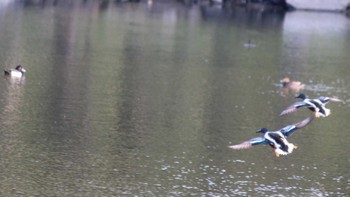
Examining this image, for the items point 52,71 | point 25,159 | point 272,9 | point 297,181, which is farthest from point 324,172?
point 272,9

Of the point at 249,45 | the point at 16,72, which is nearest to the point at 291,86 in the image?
the point at 16,72

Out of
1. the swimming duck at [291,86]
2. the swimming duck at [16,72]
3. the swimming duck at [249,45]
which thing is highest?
the swimming duck at [16,72]

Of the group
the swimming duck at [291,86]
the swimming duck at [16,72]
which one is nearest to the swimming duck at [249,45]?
the swimming duck at [291,86]

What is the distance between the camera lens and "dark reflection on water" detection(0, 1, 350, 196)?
2131cm

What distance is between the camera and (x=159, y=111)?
2869 cm

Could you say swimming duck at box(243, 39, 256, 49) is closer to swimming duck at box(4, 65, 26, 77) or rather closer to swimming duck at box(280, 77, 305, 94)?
swimming duck at box(280, 77, 305, 94)

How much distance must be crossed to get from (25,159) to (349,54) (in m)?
28.2

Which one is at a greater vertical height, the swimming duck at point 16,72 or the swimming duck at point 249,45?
the swimming duck at point 16,72

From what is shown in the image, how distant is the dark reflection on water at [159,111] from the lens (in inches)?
839

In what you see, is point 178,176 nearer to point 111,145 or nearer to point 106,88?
point 111,145

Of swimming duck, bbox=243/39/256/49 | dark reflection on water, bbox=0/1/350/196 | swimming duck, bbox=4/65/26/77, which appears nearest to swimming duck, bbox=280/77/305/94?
dark reflection on water, bbox=0/1/350/196

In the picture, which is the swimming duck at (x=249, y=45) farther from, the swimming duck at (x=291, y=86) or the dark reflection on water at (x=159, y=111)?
the swimming duck at (x=291, y=86)

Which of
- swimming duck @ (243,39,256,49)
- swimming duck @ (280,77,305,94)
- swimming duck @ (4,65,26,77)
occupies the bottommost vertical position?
swimming duck @ (243,39,256,49)

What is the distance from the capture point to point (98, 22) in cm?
5538
